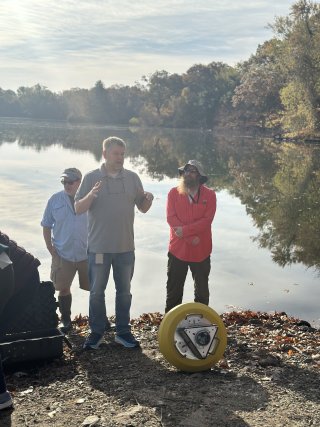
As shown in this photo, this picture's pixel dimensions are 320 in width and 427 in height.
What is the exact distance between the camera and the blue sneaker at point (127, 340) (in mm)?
5605

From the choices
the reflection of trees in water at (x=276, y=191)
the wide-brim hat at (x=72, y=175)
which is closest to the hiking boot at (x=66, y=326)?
the wide-brim hat at (x=72, y=175)

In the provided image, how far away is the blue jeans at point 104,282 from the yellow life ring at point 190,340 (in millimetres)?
805

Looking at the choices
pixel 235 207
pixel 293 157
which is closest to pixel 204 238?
pixel 235 207

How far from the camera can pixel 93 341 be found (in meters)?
5.57

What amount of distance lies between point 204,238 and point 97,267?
4.35ft

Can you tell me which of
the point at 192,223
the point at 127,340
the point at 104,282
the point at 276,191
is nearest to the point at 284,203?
the point at 276,191

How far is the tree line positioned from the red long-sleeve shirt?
174ft

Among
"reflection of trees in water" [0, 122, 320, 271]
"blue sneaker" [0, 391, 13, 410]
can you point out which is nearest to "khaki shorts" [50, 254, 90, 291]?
"blue sneaker" [0, 391, 13, 410]

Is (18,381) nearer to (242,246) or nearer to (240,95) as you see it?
(242,246)

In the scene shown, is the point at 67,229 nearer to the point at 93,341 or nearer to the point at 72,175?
the point at 72,175

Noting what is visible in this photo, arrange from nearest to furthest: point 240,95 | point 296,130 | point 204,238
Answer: point 204,238 < point 296,130 < point 240,95

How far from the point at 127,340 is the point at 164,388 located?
118 centimetres

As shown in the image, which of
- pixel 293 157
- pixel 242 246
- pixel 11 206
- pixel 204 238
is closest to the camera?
pixel 204 238

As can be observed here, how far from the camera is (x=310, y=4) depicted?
186 feet
